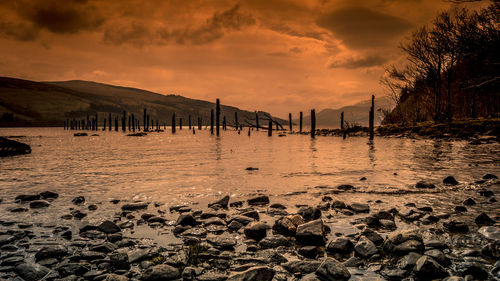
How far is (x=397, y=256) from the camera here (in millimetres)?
3496

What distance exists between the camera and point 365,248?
3.58 m

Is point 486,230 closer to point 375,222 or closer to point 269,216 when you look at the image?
point 375,222

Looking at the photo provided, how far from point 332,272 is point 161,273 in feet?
6.00

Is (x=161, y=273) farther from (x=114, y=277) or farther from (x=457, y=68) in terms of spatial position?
(x=457, y=68)

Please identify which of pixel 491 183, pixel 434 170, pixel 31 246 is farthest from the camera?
pixel 434 170

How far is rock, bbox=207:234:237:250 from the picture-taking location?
390cm

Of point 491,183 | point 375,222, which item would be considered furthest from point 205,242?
point 491,183

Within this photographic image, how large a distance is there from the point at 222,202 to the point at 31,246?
340 cm

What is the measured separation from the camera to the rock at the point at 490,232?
154 inches

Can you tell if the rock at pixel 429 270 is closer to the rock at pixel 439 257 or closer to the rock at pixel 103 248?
the rock at pixel 439 257

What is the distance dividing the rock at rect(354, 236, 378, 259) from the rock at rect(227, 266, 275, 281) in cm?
126

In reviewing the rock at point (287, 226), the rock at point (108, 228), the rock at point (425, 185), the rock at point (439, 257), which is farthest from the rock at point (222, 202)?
the rock at point (425, 185)

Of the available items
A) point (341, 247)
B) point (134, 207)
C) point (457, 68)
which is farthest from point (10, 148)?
point (457, 68)

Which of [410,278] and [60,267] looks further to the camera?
[60,267]
